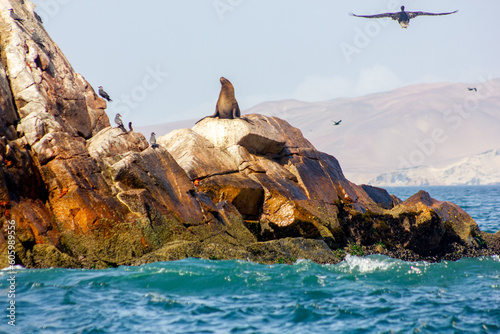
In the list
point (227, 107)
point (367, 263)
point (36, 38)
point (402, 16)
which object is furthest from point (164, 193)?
point (402, 16)

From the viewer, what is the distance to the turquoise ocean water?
945 cm

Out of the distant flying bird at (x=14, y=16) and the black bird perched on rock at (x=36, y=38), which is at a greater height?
the distant flying bird at (x=14, y=16)

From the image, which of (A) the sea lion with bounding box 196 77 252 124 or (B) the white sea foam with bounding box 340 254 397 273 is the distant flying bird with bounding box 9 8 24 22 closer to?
(A) the sea lion with bounding box 196 77 252 124

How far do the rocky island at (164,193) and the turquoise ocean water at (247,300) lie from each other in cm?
78

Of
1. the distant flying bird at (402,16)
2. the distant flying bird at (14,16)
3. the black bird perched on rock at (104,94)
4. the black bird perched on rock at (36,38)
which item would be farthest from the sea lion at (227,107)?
the distant flying bird at (14,16)

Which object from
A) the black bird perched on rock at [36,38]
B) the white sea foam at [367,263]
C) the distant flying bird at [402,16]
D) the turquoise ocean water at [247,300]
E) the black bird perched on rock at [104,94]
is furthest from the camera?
the distant flying bird at [402,16]

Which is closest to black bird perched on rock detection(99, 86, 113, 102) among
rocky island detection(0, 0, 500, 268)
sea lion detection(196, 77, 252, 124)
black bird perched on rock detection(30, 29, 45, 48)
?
rocky island detection(0, 0, 500, 268)

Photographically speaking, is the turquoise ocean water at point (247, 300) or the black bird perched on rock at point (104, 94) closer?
the turquoise ocean water at point (247, 300)

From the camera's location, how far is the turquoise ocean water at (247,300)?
9445 millimetres

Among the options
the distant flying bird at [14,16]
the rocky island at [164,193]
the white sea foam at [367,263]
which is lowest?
the white sea foam at [367,263]

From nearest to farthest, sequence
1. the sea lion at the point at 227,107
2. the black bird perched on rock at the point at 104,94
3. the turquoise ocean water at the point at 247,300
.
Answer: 1. the turquoise ocean water at the point at 247,300
2. the black bird perched on rock at the point at 104,94
3. the sea lion at the point at 227,107

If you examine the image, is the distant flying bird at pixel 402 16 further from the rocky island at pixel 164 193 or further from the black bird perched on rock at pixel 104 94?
the black bird perched on rock at pixel 104 94

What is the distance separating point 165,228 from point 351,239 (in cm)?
654

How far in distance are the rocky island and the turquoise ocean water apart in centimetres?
78
